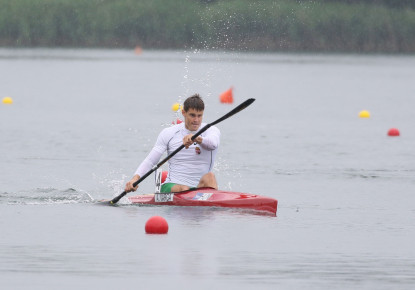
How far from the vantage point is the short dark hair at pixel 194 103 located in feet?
46.5

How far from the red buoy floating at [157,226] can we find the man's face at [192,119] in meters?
1.90

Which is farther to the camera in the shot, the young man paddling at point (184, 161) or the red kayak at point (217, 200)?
the young man paddling at point (184, 161)

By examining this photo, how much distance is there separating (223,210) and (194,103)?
1331mm

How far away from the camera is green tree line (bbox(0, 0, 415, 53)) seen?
2776 inches

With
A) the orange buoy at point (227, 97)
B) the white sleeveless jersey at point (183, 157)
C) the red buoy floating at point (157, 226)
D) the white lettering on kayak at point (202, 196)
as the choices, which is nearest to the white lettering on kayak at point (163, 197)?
the white sleeveless jersey at point (183, 157)

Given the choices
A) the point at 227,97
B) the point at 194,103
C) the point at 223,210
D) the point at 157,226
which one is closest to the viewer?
the point at 157,226

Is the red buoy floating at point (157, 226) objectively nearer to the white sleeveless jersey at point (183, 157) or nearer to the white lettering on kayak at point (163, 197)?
the white lettering on kayak at point (163, 197)

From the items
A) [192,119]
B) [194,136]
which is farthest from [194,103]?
[194,136]

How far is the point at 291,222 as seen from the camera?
46.1 feet

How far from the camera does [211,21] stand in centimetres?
7600

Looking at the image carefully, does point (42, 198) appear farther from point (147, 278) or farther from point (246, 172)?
point (147, 278)

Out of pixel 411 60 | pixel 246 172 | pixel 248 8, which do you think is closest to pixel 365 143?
pixel 246 172

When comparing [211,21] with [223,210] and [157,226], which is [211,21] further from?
[157,226]

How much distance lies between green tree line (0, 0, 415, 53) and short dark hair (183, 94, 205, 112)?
5395 centimetres
